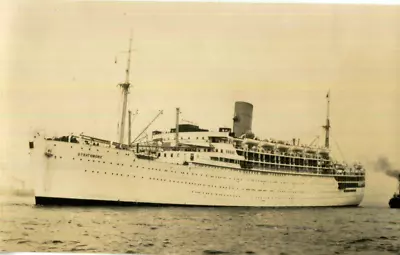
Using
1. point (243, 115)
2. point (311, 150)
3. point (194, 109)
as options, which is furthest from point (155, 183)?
point (311, 150)

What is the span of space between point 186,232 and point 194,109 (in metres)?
0.81

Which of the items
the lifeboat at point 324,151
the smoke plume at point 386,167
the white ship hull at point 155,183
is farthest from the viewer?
the white ship hull at point 155,183

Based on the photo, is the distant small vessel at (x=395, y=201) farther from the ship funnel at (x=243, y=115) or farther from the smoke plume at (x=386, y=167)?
the ship funnel at (x=243, y=115)

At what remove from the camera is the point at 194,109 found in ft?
11.9

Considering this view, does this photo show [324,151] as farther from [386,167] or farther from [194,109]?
[194,109]

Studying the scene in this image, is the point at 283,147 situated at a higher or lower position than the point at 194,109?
lower

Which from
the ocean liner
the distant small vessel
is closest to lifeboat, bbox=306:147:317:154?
the ocean liner

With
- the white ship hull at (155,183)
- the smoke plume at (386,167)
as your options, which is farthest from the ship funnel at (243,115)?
the smoke plume at (386,167)

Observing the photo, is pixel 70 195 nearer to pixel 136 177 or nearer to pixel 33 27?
pixel 136 177

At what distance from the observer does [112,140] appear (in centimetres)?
381

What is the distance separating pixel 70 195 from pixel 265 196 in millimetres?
1437

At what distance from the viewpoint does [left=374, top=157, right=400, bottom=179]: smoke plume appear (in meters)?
3.39

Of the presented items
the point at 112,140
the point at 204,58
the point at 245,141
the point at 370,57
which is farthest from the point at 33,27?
the point at 370,57

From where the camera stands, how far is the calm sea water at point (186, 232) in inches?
134
